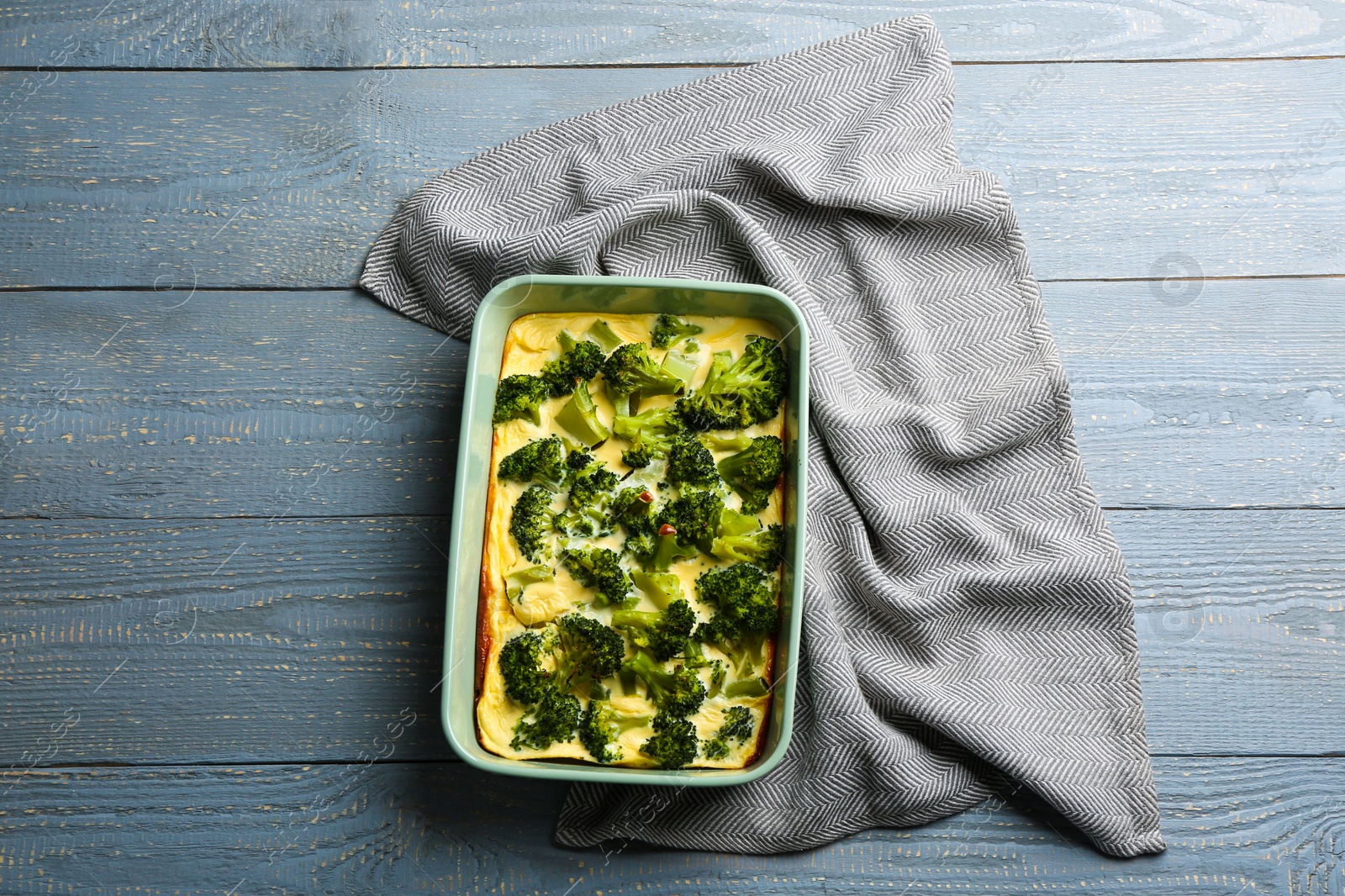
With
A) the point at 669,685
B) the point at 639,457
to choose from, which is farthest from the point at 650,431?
the point at 669,685

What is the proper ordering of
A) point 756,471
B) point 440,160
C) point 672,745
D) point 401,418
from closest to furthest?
1. point 672,745
2. point 756,471
3. point 401,418
4. point 440,160

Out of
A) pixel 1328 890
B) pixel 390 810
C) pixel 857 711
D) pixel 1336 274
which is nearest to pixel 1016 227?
pixel 1336 274

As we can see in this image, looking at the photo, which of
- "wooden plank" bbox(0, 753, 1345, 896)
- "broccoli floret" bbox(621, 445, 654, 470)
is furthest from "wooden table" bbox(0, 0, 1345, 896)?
"broccoli floret" bbox(621, 445, 654, 470)

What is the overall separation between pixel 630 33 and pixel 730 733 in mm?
1695

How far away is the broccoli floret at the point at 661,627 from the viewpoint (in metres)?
1.78

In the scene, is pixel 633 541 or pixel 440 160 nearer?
pixel 633 541

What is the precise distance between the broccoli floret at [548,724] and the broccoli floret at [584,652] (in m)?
0.04

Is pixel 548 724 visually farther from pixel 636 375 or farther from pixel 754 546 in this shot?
pixel 636 375

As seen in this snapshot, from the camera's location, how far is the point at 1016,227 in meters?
2.06

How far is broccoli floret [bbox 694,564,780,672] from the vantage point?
1771 mm

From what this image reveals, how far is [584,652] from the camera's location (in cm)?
180

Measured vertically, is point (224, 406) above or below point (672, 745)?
above

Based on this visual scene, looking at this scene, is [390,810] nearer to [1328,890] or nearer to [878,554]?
[878,554]

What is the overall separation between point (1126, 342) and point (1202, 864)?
3.94ft
